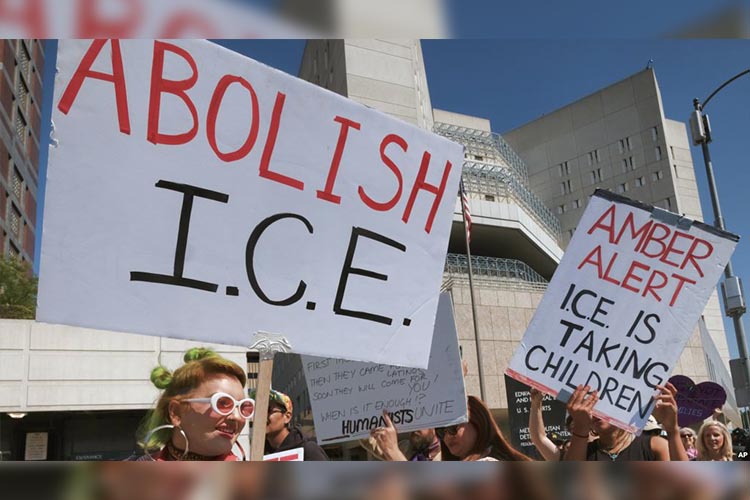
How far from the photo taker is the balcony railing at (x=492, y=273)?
36.0m

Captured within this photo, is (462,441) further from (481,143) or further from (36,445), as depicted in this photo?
(481,143)

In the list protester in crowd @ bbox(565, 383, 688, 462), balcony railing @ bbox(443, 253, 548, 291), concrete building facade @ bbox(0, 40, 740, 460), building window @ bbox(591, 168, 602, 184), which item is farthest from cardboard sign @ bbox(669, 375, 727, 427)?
building window @ bbox(591, 168, 602, 184)

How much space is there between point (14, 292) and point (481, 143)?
111ft

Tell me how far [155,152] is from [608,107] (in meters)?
60.7

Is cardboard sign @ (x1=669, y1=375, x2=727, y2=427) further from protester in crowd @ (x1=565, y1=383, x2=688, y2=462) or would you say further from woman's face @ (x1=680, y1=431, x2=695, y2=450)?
protester in crowd @ (x1=565, y1=383, x2=688, y2=462)

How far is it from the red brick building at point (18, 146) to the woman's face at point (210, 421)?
3403 cm

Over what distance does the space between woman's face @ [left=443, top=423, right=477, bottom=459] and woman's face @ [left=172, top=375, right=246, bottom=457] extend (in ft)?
5.47

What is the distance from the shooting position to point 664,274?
3879 millimetres

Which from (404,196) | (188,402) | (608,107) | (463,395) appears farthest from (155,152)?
(608,107)

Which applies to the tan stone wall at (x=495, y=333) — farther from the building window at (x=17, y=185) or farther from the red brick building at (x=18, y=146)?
the building window at (x=17, y=185)

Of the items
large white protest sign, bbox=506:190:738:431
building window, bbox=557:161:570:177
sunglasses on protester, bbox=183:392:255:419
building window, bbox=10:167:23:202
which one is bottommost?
sunglasses on protester, bbox=183:392:255:419

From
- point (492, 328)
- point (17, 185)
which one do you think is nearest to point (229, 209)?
point (492, 328)

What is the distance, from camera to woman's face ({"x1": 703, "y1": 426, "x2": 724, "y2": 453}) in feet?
14.2

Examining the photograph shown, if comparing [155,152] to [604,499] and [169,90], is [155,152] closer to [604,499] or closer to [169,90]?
[169,90]
